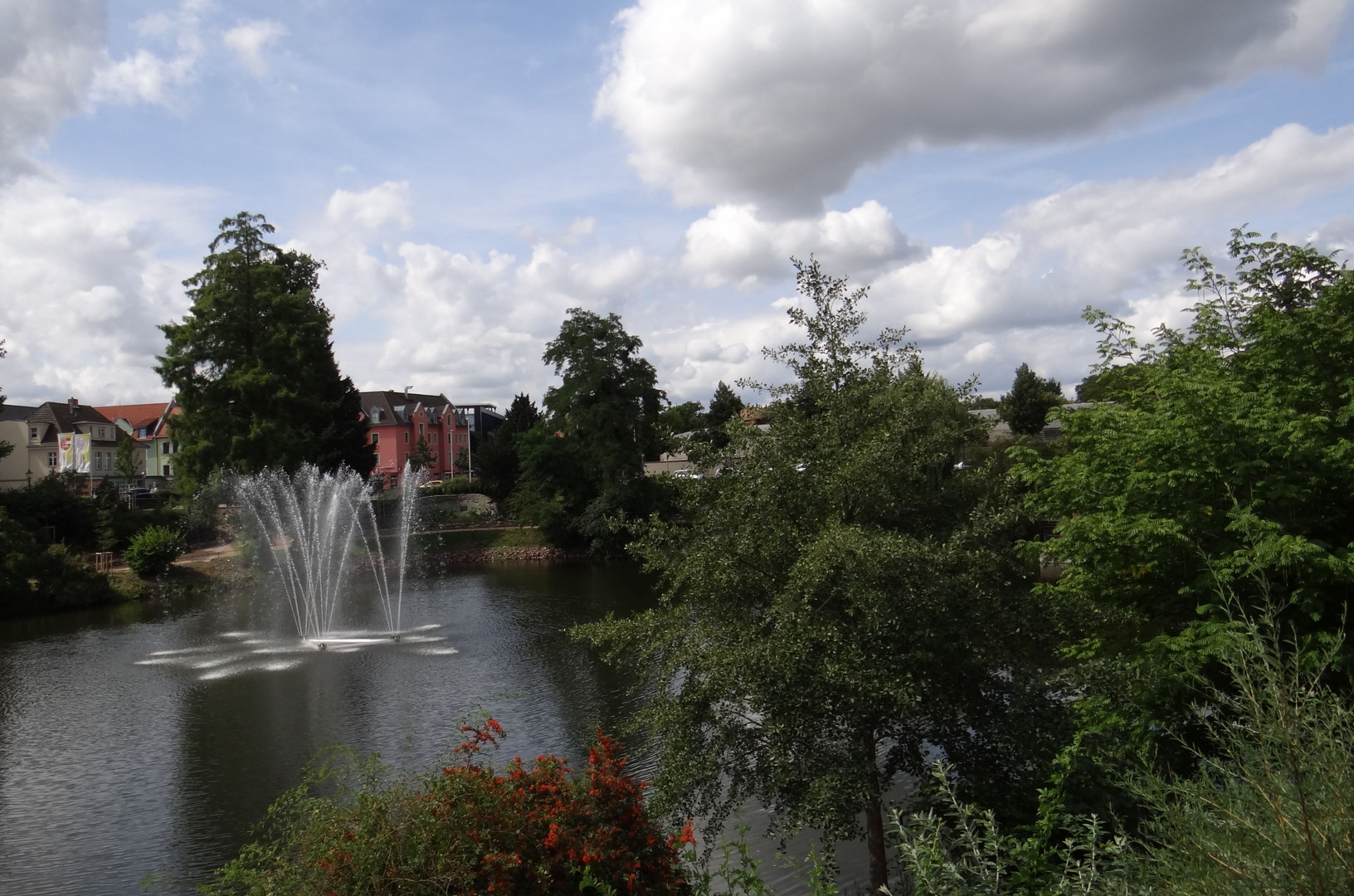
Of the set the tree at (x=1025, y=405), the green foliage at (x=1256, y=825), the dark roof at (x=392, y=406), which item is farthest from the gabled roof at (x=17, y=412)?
the green foliage at (x=1256, y=825)

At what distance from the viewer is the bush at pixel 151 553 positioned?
41.5 metres

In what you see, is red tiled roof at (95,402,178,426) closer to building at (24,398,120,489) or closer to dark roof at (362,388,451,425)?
building at (24,398,120,489)

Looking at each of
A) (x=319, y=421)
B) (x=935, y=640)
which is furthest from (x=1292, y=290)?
(x=319, y=421)

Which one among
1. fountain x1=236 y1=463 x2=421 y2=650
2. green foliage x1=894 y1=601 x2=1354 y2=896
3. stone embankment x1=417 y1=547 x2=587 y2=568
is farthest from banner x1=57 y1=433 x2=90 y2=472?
green foliage x1=894 y1=601 x2=1354 y2=896

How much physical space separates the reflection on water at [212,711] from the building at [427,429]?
181ft

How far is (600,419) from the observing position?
49469 mm

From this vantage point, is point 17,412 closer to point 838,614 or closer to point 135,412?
point 135,412

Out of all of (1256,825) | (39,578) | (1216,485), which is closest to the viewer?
(1256,825)

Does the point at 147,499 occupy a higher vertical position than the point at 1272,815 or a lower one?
higher

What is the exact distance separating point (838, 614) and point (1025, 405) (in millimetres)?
61259

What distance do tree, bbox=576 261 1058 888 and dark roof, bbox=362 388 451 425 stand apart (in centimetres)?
8283

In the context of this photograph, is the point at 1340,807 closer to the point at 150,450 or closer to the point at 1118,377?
the point at 1118,377

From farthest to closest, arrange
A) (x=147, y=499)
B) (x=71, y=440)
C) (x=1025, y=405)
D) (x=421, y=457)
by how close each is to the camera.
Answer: (x=421, y=457) < (x=71, y=440) < (x=1025, y=405) < (x=147, y=499)

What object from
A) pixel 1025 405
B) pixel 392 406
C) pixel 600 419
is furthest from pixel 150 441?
pixel 1025 405
